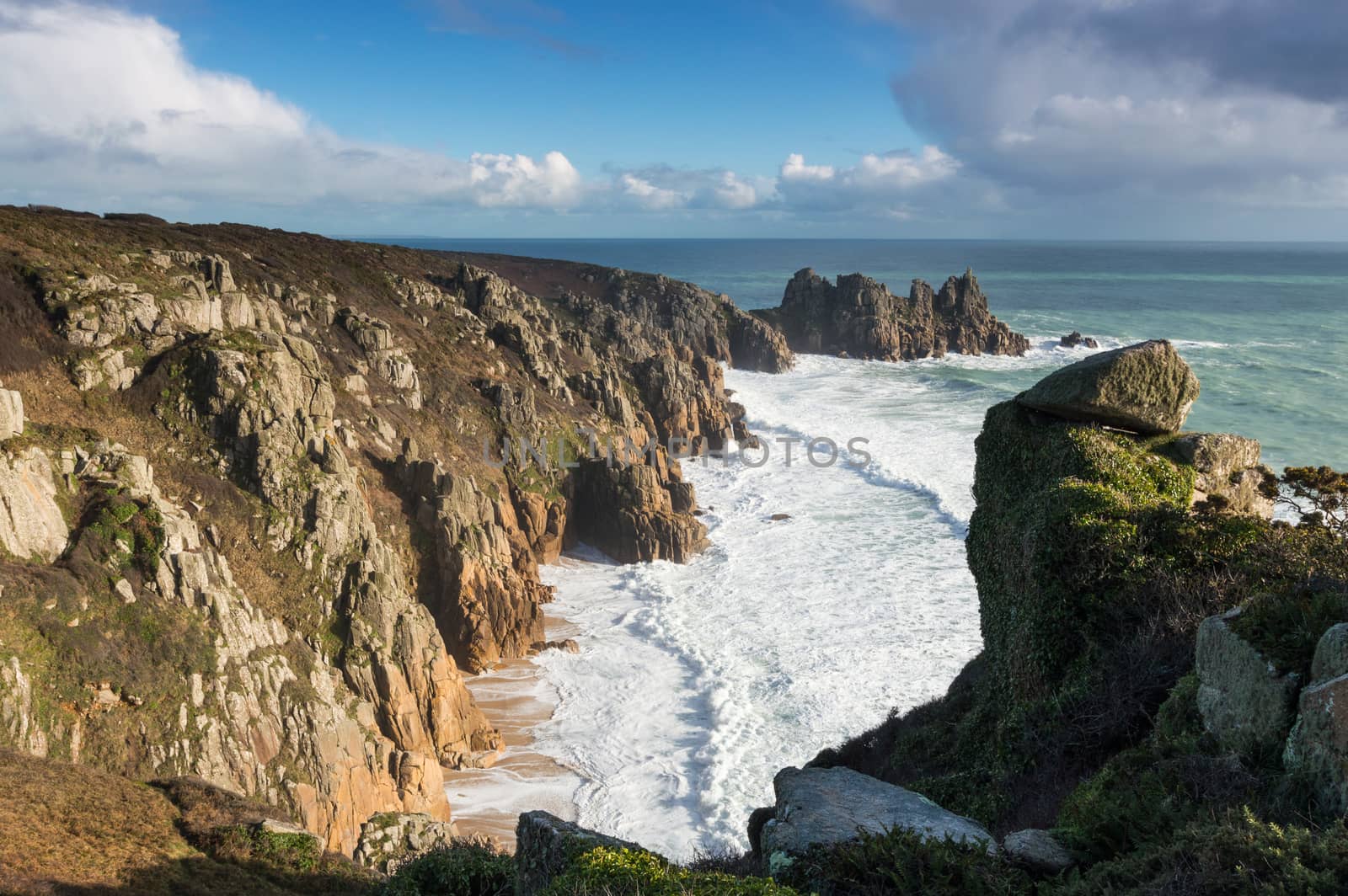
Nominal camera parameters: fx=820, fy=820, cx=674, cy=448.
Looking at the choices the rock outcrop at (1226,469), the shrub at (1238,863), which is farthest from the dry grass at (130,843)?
the rock outcrop at (1226,469)

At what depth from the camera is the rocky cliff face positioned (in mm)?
18938

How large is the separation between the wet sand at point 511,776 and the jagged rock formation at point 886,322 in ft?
252

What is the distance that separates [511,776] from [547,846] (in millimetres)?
17012

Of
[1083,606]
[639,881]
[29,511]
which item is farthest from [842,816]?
[29,511]

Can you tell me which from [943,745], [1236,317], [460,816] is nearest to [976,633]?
[943,745]

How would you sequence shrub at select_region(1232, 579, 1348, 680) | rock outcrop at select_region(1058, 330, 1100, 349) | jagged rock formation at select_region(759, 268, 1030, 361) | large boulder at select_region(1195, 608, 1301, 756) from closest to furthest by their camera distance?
large boulder at select_region(1195, 608, 1301, 756)
shrub at select_region(1232, 579, 1348, 680)
jagged rock formation at select_region(759, 268, 1030, 361)
rock outcrop at select_region(1058, 330, 1100, 349)

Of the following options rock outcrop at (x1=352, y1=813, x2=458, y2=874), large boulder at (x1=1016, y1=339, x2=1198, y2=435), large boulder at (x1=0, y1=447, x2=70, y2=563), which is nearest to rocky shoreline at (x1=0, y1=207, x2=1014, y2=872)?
large boulder at (x1=0, y1=447, x2=70, y2=563)

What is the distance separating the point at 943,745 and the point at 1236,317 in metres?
136

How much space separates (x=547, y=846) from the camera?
923cm

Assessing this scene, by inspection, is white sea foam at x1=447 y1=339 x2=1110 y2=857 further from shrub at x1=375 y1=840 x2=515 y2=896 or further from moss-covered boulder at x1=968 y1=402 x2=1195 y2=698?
moss-covered boulder at x1=968 y1=402 x2=1195 y2=698

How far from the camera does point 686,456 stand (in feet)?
197

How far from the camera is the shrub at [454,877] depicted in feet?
42.2

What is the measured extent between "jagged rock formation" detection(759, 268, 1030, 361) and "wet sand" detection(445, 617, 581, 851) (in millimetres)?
76811

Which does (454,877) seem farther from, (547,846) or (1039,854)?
(1039,854)
